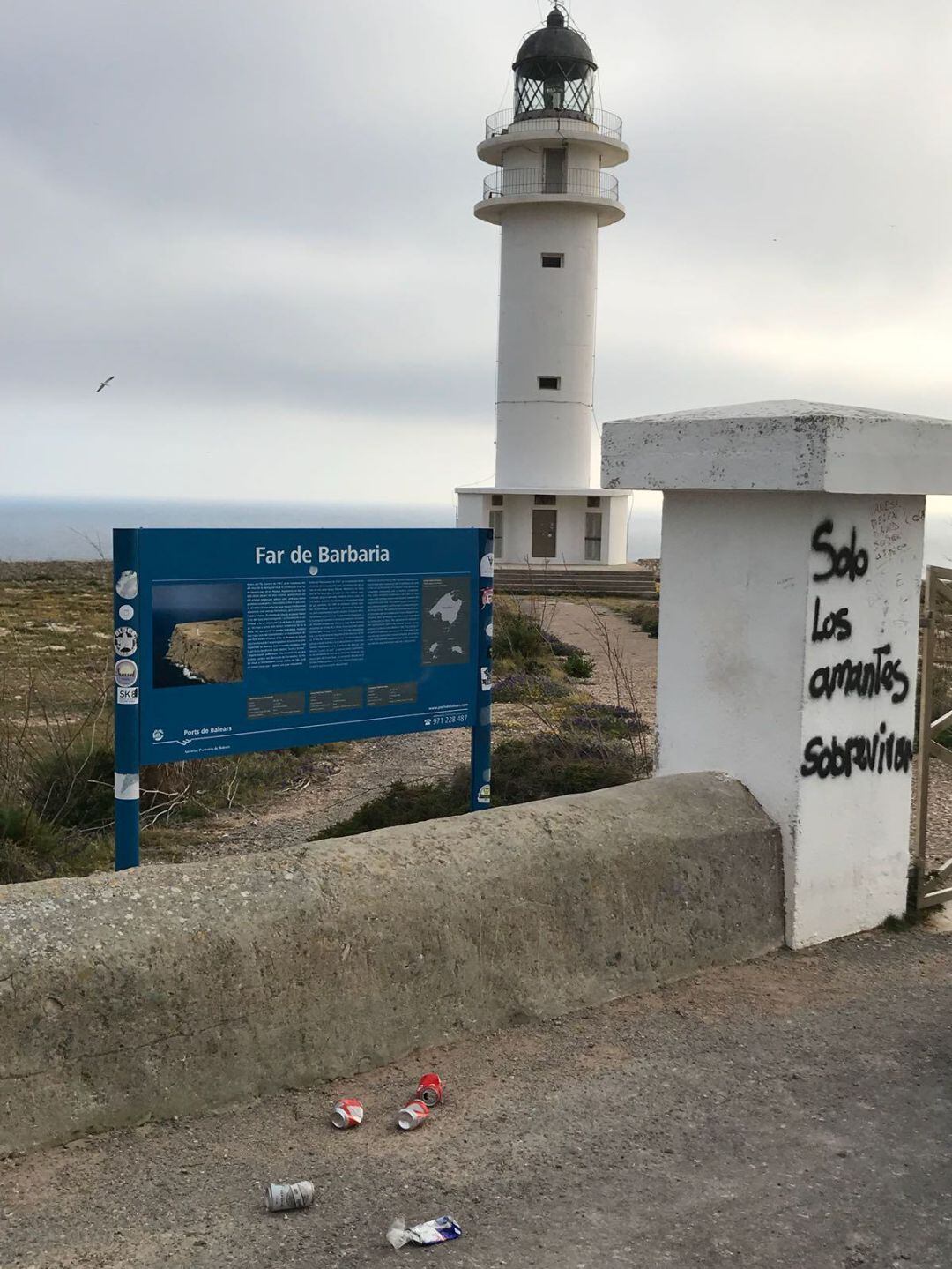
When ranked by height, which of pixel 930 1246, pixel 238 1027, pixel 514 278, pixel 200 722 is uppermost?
pixel 514 278

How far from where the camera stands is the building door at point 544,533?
35562 mm

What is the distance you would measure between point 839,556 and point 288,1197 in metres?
3.27

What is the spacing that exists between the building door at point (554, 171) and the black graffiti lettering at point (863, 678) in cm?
Answer: 3070

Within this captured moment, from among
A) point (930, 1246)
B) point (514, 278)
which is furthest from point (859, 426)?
point (514, 278)

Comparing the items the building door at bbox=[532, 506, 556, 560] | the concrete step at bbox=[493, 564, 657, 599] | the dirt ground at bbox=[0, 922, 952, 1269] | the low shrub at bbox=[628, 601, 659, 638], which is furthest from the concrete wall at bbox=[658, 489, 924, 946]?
the building door at bbox=[532, 506, 556, 560]

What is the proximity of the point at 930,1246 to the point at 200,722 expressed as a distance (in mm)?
3172

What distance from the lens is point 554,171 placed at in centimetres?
3391

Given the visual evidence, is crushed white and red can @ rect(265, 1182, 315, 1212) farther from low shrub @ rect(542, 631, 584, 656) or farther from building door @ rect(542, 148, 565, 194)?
building door @ rect(542, 148, 565, 194)

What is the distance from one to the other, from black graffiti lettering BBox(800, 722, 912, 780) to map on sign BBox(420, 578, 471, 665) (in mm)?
1705

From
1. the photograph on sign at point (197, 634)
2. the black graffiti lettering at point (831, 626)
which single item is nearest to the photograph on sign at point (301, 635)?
the photograph on sign at point (197, 634)

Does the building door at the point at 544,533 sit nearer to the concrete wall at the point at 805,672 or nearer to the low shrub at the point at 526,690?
the low shrub at the point at 526,690

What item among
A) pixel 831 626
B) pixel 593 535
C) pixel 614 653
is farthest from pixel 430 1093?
pixel 593 535

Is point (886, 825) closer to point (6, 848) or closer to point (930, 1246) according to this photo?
point (930, 1246)

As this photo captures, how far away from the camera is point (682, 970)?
Result: 16.0ft
